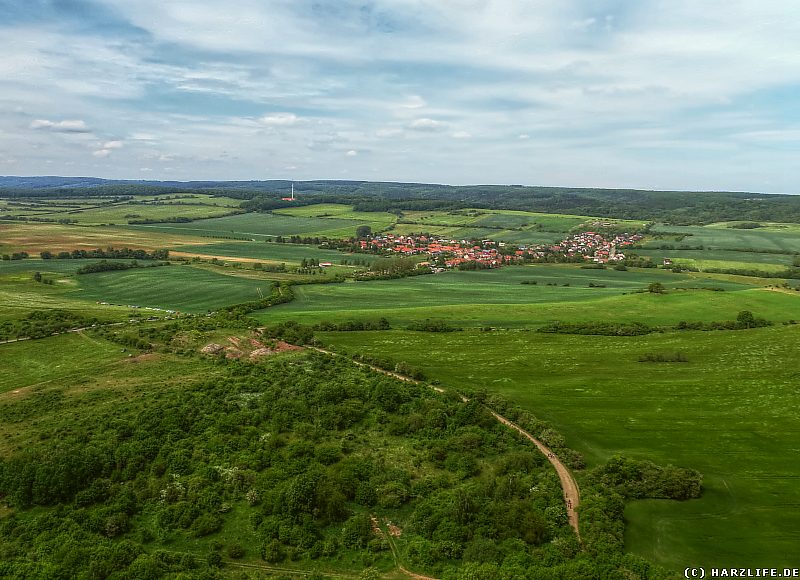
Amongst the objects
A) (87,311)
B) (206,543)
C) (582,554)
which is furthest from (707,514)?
(87,311)

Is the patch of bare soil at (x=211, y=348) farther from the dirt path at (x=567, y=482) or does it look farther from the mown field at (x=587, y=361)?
the dirt path at (x=567, y=482)

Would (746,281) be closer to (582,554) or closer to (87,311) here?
(582,554)

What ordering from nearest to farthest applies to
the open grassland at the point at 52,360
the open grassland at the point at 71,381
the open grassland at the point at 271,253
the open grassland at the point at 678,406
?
1. the open grassland at the point at 678,406
2. the open grassland at the point at 71,381
3. the open grassland at the point at 52,360
4. the open grassland at the point at 271,253

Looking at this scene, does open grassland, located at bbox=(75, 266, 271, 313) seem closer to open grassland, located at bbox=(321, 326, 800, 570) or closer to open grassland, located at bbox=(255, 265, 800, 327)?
open grassland, located at bbox=(255, 265, 800, 327)

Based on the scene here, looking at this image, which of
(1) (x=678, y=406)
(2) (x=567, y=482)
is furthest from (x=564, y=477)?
(1) (x=678, y=406)

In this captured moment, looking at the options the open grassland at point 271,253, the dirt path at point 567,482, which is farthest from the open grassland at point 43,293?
the dirt path at point 567,482

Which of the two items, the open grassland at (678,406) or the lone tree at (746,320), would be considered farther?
the lone tree at (746,320)

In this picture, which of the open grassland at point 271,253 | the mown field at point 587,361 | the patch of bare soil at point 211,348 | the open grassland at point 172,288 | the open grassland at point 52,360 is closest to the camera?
the mown field at point 587,361
